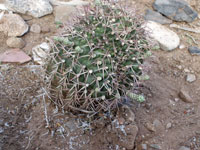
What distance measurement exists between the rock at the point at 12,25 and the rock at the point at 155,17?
213cm

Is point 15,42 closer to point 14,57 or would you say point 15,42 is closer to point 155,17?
point 14,57

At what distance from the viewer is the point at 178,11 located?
13.2 feet

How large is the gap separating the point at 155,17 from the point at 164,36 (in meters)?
0.59

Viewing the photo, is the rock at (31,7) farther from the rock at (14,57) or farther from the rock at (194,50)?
the rock at (194,50)

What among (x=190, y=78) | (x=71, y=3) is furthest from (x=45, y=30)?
(x=190, y=78)

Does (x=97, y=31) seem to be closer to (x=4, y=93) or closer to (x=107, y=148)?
(x=107, y=148)

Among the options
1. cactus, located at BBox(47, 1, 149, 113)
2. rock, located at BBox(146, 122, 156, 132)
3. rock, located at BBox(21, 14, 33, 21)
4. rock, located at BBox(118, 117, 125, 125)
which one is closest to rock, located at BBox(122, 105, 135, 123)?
rock, located at BBox(118, 117, 125, 125)

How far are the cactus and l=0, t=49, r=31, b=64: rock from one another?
1.00 meters

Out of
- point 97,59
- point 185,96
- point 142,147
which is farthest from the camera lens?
point 185,96

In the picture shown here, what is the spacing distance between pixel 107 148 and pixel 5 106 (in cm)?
114

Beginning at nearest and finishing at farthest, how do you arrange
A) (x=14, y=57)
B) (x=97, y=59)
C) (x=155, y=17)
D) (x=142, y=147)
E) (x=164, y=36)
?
(x=97, y=59)
(x=142, y=147)
(x=14, y=57)
(x=164, y=36)
(x=155, y=17)

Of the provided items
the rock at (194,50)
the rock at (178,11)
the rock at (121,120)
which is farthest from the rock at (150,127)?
the rock at (178,11)

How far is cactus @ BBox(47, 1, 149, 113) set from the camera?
181cm

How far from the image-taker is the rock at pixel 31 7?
3.50 m
